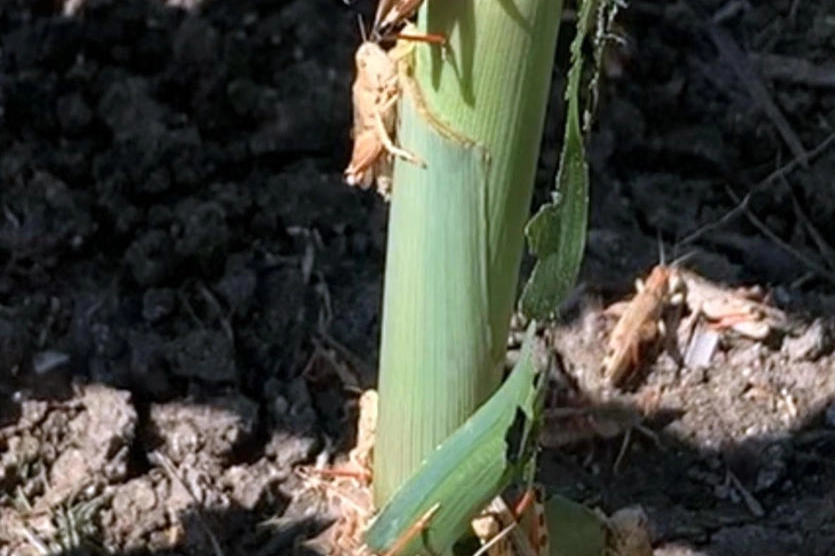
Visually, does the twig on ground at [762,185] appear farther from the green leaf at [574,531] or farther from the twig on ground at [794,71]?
the green leaf at [574,531]

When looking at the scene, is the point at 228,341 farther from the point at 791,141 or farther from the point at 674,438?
the point at 791,141

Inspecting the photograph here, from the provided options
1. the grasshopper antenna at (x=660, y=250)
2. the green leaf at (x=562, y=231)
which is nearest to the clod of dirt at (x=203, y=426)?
the grasshopper antenna at (x=660, y=250)

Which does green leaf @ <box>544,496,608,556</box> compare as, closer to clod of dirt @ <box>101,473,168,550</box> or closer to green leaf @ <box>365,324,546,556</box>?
green leaf @ <box>365,324,546,556</box>

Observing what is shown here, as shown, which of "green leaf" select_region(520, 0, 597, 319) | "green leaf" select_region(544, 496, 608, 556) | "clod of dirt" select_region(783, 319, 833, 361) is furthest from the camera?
"clod of dirt" select_region(783, 319, 833, 361)

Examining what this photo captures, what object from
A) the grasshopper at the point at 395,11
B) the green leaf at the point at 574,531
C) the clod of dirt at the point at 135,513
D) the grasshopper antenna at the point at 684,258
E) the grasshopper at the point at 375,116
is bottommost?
the clod of dirt at the point at 135,513

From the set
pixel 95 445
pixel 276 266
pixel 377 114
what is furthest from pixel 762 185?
pixel 377 114

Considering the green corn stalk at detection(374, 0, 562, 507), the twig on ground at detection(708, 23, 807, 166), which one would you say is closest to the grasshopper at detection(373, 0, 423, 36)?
the green corn stalk at detection(374, 0, 562, 507)

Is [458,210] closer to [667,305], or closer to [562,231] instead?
[562,231]
